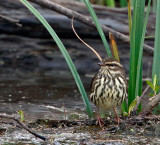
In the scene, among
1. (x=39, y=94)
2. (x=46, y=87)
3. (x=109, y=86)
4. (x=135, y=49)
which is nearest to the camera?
(x=109, y=86)

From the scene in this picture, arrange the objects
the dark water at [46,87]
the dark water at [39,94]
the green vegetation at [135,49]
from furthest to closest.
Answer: the dark water at [39,94] < the green vegetation at [135,49] < the dark water at [46,87]

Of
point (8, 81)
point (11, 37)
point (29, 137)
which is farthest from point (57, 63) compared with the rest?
point (29, 137)

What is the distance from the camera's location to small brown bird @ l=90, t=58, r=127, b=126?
5.36 meters

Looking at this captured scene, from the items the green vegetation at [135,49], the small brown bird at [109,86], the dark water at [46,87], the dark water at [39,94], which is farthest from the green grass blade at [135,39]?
the dark water at [39,94]

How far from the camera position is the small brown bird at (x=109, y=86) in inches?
211

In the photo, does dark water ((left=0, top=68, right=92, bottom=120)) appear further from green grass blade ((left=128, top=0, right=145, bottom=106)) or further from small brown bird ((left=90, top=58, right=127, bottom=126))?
green grass blade ((left=128, top=0, right=145, bottom=106))

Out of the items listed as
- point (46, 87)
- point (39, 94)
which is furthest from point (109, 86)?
point (46, 87)

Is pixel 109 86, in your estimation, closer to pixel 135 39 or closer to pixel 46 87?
pixel 135 39

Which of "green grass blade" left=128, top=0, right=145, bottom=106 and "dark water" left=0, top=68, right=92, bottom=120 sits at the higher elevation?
"green grass blade" left=128, top=0, right=145, bottom=106

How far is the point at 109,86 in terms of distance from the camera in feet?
17.6

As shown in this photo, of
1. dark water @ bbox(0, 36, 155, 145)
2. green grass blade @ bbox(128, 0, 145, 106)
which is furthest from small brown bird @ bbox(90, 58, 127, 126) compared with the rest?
dark water @ bbox(0, 36, 155, 145)

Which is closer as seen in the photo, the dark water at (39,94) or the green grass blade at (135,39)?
the green grass blade at (135,39)

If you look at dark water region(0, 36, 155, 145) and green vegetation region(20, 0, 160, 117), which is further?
green vegetation region(20, 0, 160, 117)

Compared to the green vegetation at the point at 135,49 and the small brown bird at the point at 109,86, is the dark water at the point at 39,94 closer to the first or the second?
the small brown bird at the point at 109,86
